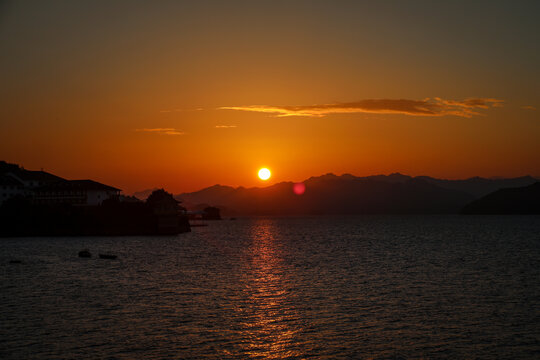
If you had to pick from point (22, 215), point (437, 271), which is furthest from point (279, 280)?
point (22, 215)

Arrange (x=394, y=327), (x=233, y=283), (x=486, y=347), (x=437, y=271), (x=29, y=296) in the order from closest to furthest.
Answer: (x=486, y=347), (x=394, y=327), (x=29, y=296), (x=233, y=283), (x=437, y=271)

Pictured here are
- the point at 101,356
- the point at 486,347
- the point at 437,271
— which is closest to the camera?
the point at 101,356

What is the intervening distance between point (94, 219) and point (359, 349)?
16920 cm

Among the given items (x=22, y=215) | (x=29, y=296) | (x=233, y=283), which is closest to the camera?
(x=29, y=296)

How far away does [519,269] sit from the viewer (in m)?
A: 78.3

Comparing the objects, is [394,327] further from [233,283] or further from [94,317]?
[233,283]

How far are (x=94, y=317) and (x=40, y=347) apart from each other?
9.02 metres

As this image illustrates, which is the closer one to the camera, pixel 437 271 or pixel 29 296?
pixel 29 296

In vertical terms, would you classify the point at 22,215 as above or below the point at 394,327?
above

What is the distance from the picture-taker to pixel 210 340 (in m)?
34.9

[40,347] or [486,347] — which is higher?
[40,347]

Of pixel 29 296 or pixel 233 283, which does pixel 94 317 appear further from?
pixel 233 283

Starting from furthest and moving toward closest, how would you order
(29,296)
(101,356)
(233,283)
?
(233,283)
(29,296)
(101,356)

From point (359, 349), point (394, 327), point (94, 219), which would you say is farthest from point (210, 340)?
point (94, 219)
